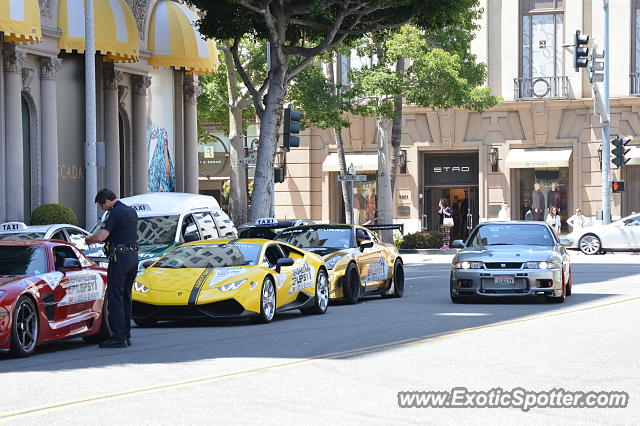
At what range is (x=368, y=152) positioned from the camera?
52.3 meters

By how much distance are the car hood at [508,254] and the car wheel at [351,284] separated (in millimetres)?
1775

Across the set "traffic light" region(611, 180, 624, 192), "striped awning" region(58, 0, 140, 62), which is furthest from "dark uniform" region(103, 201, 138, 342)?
"traffic light" region(611, 180, 624, 192)

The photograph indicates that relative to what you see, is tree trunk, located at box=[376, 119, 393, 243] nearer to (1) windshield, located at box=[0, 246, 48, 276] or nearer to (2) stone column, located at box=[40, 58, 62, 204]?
(2) stone column, located at box=[40, 58, 62, 204]

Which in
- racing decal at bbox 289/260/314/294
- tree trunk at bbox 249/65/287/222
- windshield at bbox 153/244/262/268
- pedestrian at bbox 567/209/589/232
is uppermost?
tree trunk at bbox 249/65/287/222

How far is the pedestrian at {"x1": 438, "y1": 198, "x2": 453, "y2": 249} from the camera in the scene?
4704 centimetres

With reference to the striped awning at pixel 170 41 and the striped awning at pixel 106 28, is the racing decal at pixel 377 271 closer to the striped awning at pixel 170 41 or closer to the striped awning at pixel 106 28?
the striped awning at pixel 106 28

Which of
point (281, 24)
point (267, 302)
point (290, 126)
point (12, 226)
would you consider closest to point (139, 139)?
point (281, 24)

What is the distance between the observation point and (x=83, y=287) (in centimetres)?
1448

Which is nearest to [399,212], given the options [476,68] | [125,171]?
[476,68]

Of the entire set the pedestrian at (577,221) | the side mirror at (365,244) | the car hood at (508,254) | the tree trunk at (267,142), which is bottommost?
the pedestrian at (577,221)

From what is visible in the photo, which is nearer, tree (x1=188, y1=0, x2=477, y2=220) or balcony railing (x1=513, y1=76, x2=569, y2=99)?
tree (x1=188, y1=0, x2=477, y2=220)

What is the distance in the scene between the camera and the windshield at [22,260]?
1378 cm

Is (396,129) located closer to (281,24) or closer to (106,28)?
(281,24)

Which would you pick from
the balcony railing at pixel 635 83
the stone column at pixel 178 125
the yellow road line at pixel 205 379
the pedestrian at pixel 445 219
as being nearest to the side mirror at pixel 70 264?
the yellow road line at pixel 205 379
